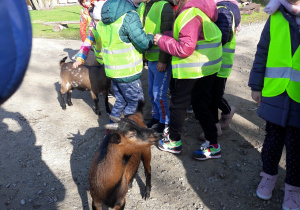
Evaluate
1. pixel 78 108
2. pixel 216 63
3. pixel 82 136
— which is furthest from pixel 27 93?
pixel 216 63

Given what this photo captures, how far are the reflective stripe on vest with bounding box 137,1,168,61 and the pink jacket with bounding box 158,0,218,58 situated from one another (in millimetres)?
631

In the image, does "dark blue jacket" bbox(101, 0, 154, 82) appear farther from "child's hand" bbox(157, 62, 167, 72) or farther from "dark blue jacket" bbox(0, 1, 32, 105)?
"dark blue jacket" bbox(0, 1, 32, 105)

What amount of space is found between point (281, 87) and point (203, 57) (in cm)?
93

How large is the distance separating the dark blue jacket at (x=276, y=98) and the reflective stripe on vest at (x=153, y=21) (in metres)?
1.44

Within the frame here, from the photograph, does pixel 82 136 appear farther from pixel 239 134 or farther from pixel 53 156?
pixel 239 134

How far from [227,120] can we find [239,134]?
0.28m

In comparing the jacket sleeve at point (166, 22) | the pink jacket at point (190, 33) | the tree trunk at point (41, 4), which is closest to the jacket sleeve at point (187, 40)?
the pink jacket at point (190, 33)

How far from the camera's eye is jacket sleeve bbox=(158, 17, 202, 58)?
2.71 meters

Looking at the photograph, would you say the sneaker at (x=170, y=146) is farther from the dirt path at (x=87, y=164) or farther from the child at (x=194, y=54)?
the child at (x=194, y=54)

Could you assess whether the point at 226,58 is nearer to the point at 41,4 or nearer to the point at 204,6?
the point at 204,6

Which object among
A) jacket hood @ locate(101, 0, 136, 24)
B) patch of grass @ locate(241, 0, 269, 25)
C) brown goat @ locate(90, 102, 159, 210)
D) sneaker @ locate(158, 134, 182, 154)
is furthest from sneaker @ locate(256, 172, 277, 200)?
patch of grass @ locate(241, 0, 269, 25)

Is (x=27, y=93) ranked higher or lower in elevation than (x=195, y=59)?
lower

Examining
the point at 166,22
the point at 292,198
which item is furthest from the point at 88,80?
the point at 292,198

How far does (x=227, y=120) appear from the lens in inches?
161
